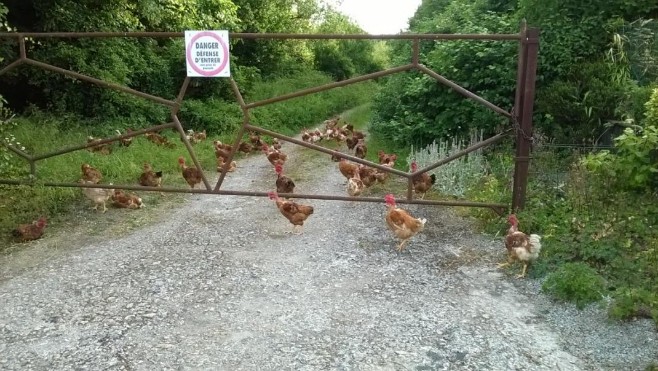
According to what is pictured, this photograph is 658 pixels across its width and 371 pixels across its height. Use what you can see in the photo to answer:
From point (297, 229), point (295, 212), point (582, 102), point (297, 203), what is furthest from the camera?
point (582, 102)

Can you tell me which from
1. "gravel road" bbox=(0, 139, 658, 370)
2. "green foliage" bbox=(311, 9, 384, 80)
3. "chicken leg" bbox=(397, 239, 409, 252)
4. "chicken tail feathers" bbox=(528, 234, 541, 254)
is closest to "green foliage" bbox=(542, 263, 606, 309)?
"gravel road" bbox=(0, 139, 658, 370)

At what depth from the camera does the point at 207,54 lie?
5566mm

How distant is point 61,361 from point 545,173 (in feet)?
17.3

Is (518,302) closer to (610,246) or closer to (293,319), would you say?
(610,246)

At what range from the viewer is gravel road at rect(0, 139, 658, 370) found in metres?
3.57

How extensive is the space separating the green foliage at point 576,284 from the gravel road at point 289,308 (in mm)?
115

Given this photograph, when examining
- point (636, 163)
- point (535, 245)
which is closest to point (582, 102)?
point (636, 163)

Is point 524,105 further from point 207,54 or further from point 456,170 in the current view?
point 207,54

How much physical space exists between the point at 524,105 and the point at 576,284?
1862 mm

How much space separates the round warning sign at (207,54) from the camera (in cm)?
550

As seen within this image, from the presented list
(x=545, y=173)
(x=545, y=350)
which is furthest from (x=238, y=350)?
(x=545, y=173)

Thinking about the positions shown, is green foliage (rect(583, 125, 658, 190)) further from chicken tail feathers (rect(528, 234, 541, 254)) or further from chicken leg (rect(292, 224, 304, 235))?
chicken leg (rect(292, 224, 304, 235))

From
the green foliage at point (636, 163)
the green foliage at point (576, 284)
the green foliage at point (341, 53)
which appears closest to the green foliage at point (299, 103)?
the green foliage at point (341, 53)

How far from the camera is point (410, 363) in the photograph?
11.5 ft
